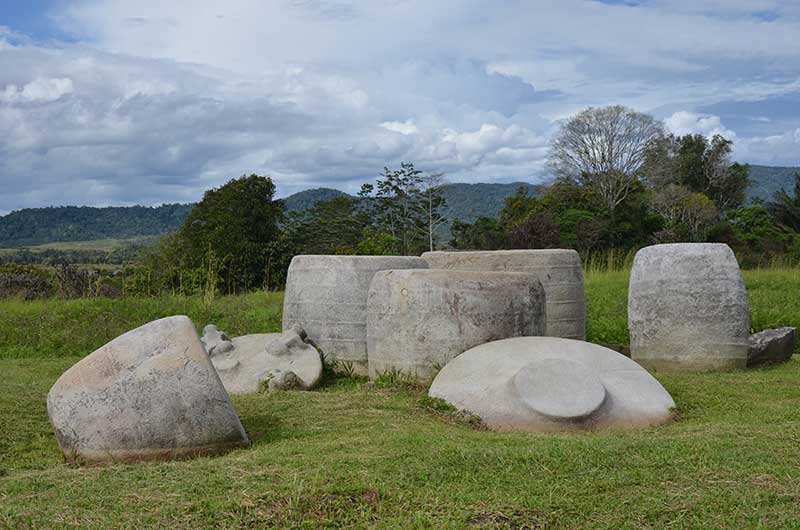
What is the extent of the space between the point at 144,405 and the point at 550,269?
5.84 meters

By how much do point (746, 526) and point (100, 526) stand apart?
3.13 m

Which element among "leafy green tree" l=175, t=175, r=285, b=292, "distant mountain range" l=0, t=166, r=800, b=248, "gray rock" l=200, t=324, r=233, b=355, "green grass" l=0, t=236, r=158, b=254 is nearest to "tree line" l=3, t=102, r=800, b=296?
"leafy green tree" l=175, t=175, r=285, b=292

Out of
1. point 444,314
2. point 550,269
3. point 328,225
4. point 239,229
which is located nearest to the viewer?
point 444,314

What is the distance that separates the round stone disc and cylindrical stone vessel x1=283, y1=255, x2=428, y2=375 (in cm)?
298

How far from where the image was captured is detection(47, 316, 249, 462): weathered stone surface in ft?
18.3

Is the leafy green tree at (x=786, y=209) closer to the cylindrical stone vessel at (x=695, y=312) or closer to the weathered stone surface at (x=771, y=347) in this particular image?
the weathered stone surface at (x=771, y=347)

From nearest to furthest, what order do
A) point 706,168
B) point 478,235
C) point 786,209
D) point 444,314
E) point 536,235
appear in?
point 444,314, point 536,235, point 478,235, point 786,209, point 706,168

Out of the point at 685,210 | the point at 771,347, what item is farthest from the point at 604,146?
the point at 771,347

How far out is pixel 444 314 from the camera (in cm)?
789

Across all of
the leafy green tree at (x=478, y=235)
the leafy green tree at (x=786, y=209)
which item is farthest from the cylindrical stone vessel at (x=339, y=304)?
the leafy green tree at (x=786, y=209)

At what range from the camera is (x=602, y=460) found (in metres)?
4.94

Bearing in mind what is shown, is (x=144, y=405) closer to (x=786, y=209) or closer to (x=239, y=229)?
(x=239, y=229)

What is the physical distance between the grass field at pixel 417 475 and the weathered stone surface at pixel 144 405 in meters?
0.25

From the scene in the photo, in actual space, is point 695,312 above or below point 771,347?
above
